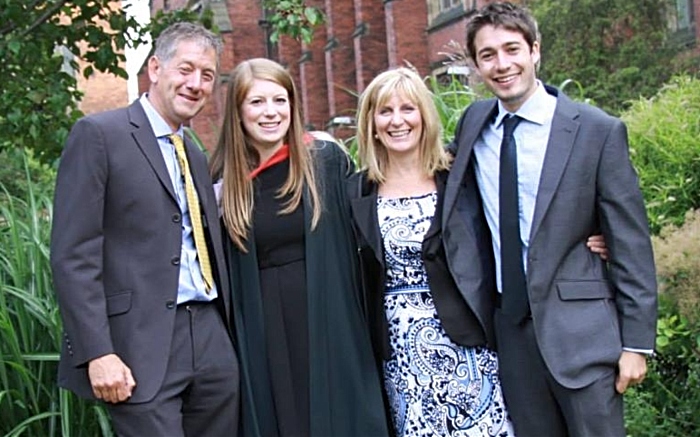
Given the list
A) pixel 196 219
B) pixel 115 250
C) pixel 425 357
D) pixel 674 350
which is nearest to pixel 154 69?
pixel 196 219

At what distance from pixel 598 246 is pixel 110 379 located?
6.18 feet

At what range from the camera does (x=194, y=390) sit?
12.9ft

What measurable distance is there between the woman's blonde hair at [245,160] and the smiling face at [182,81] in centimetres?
33

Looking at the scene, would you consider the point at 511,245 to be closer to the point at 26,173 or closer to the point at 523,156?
the point at 523,156

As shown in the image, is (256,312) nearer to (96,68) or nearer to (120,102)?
(96,68)

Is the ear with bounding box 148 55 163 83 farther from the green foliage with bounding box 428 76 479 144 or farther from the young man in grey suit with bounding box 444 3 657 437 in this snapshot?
the green foliage with bounding box 428 76 479 144

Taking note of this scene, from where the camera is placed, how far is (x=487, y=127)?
429 centimetres

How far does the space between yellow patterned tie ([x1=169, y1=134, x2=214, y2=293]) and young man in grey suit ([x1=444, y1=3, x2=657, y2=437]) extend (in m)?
0.96

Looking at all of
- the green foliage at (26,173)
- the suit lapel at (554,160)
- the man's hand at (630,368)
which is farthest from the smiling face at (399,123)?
the green foliage at (26,173)

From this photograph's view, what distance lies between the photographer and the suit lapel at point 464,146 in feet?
13.7

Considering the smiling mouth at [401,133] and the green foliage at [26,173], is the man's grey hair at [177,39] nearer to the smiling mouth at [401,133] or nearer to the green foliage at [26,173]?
the smiling mouth at [401,133]

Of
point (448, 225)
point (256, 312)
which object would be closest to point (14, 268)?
point (256, 312)

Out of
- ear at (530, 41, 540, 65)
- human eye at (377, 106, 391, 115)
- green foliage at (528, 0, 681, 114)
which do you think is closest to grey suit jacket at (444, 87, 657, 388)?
ear at (530, 41, 540, 65)

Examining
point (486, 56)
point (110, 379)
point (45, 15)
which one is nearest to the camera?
point (110, 379)
